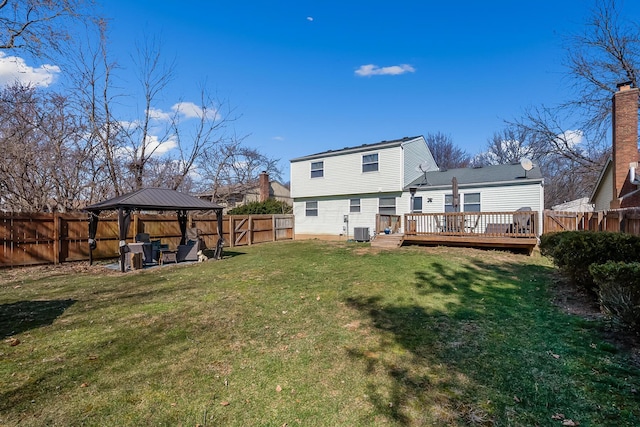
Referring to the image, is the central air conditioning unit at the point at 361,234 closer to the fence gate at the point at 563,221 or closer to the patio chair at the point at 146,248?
the fence gate at the point at 563,221

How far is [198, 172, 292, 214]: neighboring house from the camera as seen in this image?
2449 cm

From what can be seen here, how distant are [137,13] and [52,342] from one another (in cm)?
→ 1477

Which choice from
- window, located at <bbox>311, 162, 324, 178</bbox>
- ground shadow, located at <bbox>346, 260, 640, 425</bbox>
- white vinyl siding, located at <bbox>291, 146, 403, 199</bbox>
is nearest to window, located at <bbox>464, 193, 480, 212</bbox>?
white vinyl siding, located at <bbox>291, 146, 403, 199</bbox>

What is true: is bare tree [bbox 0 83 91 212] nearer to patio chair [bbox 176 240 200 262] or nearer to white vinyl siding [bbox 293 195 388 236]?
patio chair [bbox 176 240 200 262]

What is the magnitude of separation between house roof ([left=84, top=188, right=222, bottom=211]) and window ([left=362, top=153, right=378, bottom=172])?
29.1 ft

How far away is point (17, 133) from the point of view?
1245cm

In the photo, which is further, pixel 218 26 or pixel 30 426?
pixel 218 26

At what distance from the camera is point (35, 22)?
8578 millimetres

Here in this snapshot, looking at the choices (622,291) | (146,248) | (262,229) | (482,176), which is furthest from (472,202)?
(146,248)

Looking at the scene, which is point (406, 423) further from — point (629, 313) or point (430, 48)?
point (430, 48)

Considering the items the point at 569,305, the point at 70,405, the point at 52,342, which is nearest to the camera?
the point at 70,405

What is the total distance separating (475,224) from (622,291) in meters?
9.01

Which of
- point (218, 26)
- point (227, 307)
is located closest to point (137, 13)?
point (218, 26)

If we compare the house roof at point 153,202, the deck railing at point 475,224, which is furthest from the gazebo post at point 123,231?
the deck railing at point 475,224
